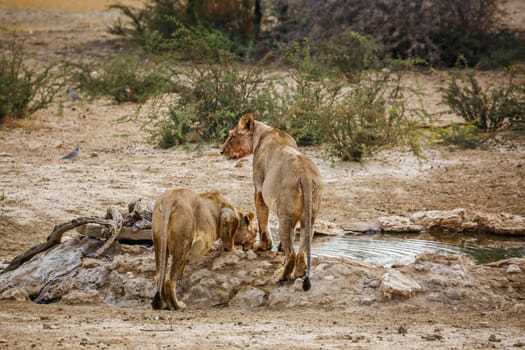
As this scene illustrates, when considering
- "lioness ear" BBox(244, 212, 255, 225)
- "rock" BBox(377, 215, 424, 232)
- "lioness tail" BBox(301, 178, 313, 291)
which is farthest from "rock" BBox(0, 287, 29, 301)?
"rock" BBox(377, 215, 424, 232)

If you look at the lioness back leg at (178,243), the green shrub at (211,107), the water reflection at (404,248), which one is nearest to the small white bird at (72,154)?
the green shrub at (211,107)

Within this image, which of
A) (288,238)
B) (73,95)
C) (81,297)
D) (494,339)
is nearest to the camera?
(494,339)

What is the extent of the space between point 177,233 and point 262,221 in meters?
1.06

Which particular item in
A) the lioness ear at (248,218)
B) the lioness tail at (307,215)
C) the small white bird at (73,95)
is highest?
the lioness tail at (307,215)

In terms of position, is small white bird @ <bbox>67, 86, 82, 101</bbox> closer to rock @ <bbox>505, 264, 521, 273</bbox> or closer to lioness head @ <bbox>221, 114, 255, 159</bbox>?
lioness head @ <bbox>221, 114, 255, 159</bbox>

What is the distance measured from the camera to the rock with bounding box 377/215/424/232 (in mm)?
9500

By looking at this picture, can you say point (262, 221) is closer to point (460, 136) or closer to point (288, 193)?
point (288, 193)

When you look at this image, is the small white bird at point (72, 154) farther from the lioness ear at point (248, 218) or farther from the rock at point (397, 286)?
the rock at point (397, 286)

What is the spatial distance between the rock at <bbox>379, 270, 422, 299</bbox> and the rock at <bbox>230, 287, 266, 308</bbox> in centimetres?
84

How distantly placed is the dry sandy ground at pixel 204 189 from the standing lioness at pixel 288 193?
48cm

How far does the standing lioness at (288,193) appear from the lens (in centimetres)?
670

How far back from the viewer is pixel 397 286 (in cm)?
661

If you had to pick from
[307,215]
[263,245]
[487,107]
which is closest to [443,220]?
[263,245]

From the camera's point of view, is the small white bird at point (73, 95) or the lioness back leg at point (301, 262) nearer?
the lioness back leg at point (301, 262)
